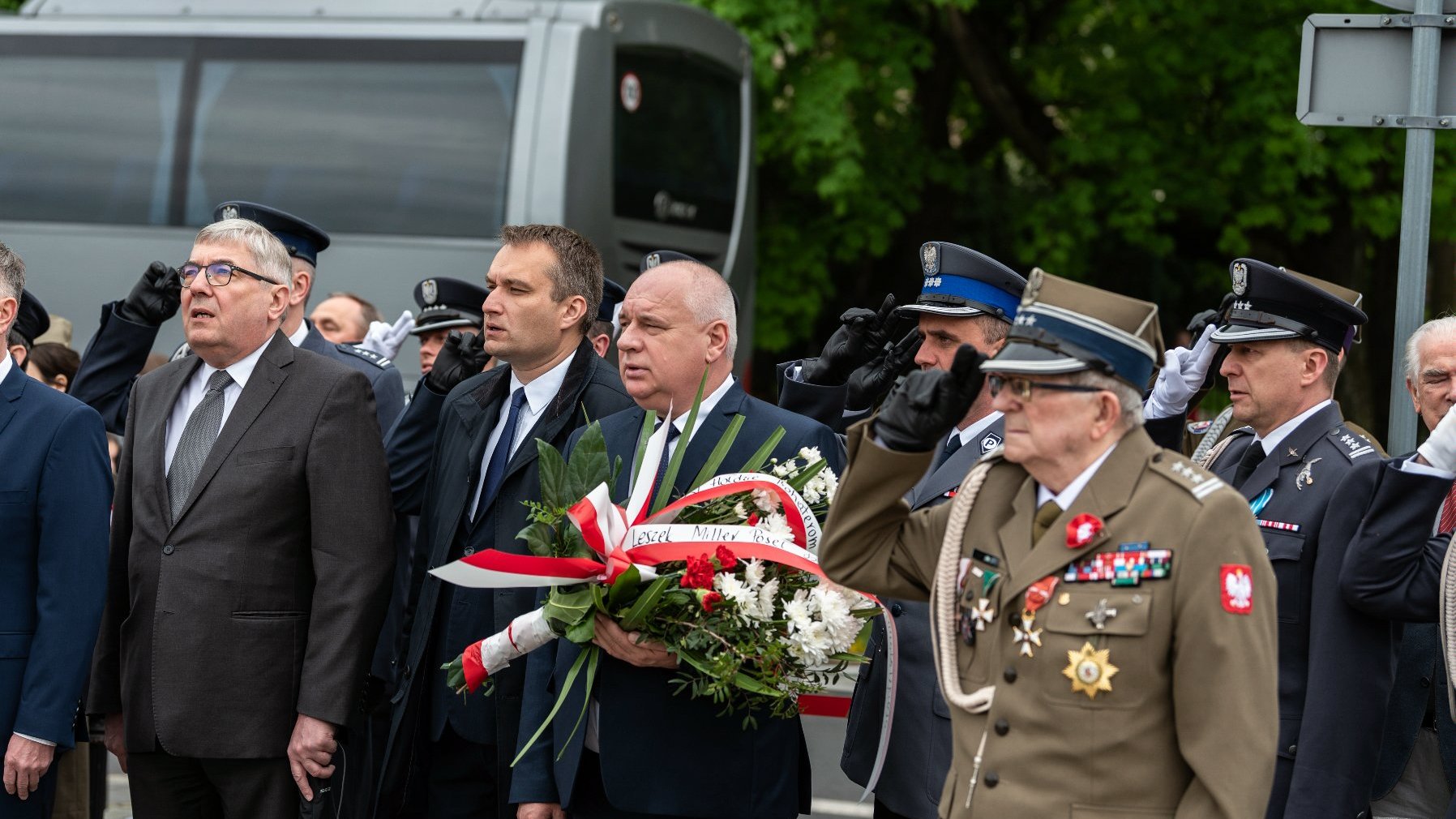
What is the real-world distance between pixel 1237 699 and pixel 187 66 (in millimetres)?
10750

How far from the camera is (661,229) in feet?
39.4

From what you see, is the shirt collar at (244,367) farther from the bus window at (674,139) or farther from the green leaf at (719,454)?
the bus window at (674,139)

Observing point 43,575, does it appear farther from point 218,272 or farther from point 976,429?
point 976,429

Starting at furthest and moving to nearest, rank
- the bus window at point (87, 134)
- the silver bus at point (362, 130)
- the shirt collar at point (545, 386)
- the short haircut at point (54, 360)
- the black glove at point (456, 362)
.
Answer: the bus window at point (87, 134)
the silver bus at point (362, 130)
the short haircut at point (54, 360)
the black glove at point (456, 362)
the shirt collar at point (545, 386)

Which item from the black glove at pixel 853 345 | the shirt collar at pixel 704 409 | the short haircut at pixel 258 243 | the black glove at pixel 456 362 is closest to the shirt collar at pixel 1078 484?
the shirt collar at pixel 704 409

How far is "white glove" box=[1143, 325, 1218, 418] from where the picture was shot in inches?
187

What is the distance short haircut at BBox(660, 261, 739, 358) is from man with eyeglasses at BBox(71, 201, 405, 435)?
160 cm

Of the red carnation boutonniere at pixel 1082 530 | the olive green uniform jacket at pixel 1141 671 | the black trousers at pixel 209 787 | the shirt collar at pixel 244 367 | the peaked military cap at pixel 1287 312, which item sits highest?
the peaked military cap at pixel 1287 312

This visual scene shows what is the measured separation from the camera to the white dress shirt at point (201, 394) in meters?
4.57

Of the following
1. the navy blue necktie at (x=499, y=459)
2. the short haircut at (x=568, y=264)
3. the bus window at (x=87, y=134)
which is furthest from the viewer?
the bus window at (x=87, y=134)

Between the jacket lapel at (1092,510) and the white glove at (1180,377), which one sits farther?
the white glove at (1180,377)

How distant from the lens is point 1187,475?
3.02 meters

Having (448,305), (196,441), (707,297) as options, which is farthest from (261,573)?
(448,305)

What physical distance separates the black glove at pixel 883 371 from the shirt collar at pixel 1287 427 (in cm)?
114
